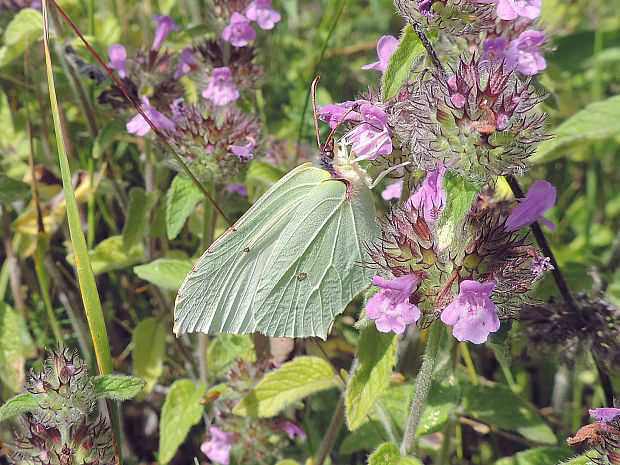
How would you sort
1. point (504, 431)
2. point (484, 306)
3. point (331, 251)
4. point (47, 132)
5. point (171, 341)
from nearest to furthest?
point (484, 306)
point (331, 251)
point (504, 431)
point (171, 341)
point (47, 132)

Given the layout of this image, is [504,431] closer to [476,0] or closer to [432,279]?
[432,279]

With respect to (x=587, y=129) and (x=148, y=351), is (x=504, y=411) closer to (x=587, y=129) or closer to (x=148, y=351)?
(x=587, y=129)

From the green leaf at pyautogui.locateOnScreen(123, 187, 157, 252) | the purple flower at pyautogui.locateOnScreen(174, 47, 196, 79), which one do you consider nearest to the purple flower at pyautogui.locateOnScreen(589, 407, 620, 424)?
the green leaf at pyautogui.locateOnScreen(123, 187, 157, 252)

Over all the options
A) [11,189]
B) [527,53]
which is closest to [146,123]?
[11,189]

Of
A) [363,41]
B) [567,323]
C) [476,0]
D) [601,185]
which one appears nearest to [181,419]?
[567,323]

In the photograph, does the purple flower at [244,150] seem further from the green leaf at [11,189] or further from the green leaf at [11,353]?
the green leaf at [11,353]

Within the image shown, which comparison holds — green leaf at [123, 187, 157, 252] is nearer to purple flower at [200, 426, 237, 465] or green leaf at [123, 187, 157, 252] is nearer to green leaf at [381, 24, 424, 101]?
purple flower at [200, 426, 237, 465]

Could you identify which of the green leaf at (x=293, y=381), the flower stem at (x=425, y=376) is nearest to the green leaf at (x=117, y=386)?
the green leaf at (x=293, y=381)
